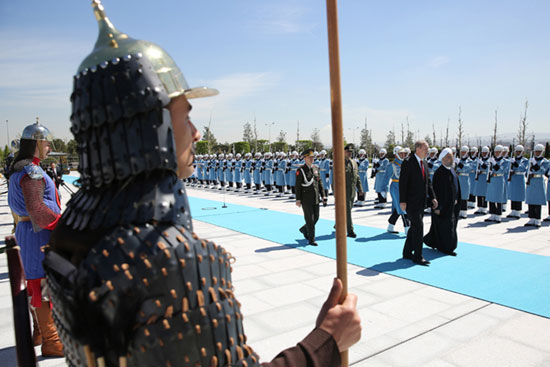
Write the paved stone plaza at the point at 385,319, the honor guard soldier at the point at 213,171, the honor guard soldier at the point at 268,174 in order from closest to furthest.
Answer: the paved stone plaza at the point at 385,319, the honor guard soldier at the point at 268,174, the honor guard soldier at the point at 213,171

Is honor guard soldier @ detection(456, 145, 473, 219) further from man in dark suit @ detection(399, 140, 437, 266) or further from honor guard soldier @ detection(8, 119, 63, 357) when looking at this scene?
honor guard soldier @ detection(8, 119, 63, 357)

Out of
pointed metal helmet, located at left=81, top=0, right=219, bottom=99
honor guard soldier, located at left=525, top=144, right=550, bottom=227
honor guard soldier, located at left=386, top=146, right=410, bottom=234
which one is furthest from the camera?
honor guard soldier, located at left=525, top=144, right=550, bottom=227

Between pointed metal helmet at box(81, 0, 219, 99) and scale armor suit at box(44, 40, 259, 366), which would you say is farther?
pointed metal helmet at box(81, 0, 219, 99)

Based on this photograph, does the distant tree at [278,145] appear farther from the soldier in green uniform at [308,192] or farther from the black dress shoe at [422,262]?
the black dress shoe at [422,262]

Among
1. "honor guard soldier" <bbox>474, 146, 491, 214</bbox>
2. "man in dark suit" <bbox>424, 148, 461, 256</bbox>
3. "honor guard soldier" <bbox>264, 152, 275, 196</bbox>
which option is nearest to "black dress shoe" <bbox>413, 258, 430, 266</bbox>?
"man in dark suit" <bbox>424, 148, 461, 256</bbox>

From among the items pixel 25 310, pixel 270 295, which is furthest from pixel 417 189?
pixel 25 310

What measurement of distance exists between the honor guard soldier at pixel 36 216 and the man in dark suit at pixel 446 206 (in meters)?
6.19

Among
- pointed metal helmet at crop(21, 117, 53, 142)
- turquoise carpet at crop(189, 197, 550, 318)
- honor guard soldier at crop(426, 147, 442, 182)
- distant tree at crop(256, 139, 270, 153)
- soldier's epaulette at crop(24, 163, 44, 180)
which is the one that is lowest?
turquoise carpet at crop(189, 197, 550, 318)

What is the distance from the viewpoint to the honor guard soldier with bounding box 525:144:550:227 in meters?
9.71

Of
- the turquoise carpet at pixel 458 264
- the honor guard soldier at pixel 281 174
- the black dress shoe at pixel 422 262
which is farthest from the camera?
the honor guard soldier at pixel 281 174

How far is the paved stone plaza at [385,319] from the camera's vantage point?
3.46 metres

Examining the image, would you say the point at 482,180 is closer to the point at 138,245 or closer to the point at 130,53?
the point at 130,53

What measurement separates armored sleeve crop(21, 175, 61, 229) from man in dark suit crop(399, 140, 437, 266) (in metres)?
5.14

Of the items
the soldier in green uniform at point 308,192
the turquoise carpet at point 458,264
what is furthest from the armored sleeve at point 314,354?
the soldier in green uniform at point 308,192
